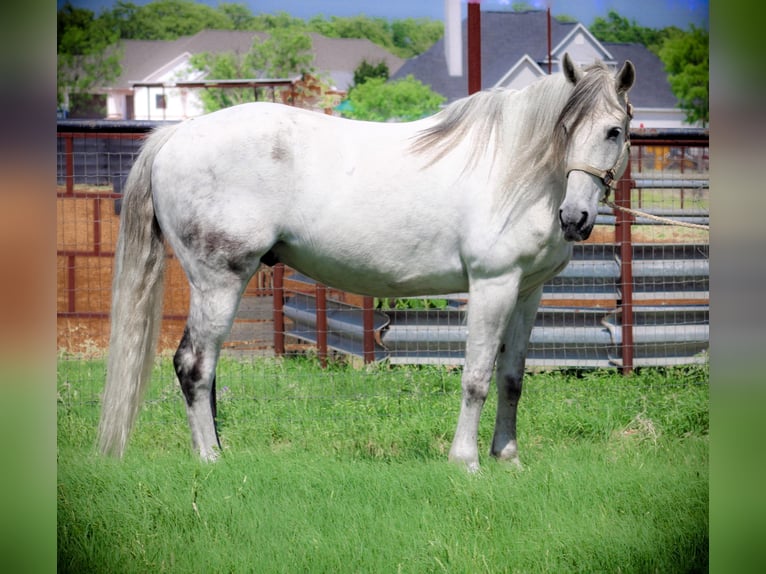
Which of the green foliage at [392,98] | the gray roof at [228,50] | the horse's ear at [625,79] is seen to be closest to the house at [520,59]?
the green foliage at [392,98]

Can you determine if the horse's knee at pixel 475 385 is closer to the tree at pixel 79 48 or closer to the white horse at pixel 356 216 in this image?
the white horse at pixel 356 216

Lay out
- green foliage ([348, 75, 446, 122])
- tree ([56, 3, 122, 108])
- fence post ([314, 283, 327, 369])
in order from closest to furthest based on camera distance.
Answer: tree ([56, 3, 122, 108]) → fence post ([314, 283, 327, 369]) → green foliage ([348, 75, 446, 122])

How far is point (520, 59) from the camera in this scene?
3297 cm

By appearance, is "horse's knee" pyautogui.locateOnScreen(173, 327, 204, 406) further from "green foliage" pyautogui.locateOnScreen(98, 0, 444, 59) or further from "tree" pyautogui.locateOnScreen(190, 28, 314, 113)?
"tree" pyautogui.locateOnScreen(190, 28, 314, 113)

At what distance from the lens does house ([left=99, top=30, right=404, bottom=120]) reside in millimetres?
34812

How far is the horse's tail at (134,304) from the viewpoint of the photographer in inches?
166

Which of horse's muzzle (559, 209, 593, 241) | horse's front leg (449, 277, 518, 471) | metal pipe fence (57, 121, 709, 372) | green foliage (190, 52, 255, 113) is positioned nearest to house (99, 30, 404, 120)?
green foliage (190, 52, 255, 113)

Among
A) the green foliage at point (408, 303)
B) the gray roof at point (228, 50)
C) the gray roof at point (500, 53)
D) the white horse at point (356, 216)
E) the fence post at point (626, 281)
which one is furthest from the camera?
the gray roof at point (228, 50)

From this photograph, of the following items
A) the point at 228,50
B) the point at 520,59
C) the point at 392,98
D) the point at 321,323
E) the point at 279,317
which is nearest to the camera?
the point at 321,323

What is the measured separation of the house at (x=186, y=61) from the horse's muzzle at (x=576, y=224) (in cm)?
3046

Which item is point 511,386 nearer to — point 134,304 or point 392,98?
point 134,304

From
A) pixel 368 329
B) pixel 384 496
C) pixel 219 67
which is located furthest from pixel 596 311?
pixel 219 67

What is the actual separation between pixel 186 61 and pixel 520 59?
49.3 feet
